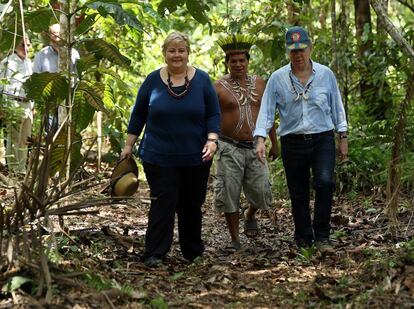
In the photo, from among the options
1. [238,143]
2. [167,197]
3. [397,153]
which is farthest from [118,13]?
[397,153]

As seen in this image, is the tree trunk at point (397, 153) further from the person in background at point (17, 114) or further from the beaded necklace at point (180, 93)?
the person in background at point (17, 114)

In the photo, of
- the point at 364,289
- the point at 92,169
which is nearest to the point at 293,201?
the point at 364,289

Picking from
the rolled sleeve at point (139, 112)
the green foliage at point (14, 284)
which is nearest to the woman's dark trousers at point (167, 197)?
the rolled sleeve at point (139, 112)

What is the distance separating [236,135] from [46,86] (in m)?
1.77

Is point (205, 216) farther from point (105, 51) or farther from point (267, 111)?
point (105, 51)

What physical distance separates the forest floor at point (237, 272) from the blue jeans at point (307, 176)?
26cm

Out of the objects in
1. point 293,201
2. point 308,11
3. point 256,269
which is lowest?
point 256,269

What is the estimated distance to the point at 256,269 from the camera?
5.89m

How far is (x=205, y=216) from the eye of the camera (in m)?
8.97

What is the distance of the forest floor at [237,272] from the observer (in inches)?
176

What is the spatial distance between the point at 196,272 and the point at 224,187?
125 cm

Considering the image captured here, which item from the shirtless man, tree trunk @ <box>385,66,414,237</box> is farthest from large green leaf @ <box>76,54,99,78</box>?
tree trunk @ <box>385,66,414,237</box>

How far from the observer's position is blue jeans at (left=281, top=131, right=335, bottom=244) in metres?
6.38

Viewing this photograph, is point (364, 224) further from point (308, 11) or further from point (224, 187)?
point (308, 11)
